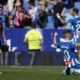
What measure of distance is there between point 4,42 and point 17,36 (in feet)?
1.75

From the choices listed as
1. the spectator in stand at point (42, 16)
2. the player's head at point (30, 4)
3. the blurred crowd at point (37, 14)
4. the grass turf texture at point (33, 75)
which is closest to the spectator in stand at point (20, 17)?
the blurred crowd at point (37, 14)

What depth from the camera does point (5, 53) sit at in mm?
12781

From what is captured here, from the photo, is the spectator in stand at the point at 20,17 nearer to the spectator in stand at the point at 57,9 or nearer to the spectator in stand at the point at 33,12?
the spectator in stand at the point at 33,12

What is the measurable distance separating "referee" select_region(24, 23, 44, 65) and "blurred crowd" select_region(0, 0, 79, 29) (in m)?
1.22

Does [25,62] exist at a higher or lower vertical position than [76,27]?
lower

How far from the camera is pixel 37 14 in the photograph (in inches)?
549

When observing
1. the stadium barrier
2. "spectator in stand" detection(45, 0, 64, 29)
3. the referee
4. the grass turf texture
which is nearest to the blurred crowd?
"spectator in stand" detection(45, 0, 64, 29)

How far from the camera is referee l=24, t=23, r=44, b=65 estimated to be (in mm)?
12508

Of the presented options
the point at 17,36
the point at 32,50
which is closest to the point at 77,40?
the point at 32,50

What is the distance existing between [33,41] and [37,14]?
1.64 meters

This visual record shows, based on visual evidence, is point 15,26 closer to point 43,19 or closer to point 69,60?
point 43,19

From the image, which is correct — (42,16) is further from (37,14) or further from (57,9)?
(57,9)

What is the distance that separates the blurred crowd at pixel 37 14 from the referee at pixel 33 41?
1.22 meters

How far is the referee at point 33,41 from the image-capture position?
12.5 metres
